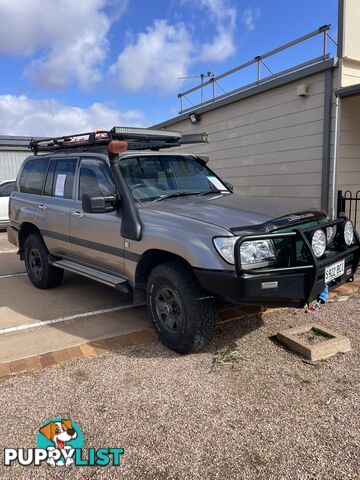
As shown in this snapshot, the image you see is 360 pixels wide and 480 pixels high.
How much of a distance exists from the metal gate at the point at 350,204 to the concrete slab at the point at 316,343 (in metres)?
2.93

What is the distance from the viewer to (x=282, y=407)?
2.81 metres

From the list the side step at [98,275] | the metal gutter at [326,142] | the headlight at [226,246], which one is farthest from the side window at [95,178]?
the metal gutter at [326,142]

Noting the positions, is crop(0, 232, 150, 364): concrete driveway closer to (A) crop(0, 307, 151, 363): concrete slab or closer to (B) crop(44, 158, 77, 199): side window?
(A) crop(0, 307, 151, 363): concrete slab

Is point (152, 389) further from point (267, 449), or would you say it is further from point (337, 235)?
point (337, 235)

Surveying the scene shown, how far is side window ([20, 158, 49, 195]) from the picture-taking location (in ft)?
18.6

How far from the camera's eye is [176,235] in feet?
11.3

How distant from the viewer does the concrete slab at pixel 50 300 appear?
4.76 m

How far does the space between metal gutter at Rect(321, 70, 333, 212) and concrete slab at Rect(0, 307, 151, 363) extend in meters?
3.50

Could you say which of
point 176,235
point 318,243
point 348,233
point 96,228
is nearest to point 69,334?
point 96,228

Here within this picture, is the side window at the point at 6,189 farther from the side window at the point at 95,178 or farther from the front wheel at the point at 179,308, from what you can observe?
the front wheel at the point at 179,308

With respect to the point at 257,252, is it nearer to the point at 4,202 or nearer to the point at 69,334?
the point at 69,334

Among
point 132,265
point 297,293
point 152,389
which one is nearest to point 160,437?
point 152,389

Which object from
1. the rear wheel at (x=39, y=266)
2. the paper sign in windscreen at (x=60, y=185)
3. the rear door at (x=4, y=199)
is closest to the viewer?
the paper sign in windscreen at (x=60, y=185)

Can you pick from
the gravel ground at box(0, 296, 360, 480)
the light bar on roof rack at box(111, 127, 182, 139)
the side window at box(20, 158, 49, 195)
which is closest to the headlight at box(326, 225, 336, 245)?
the gravel ground at box(0, 296, 360, 480)
